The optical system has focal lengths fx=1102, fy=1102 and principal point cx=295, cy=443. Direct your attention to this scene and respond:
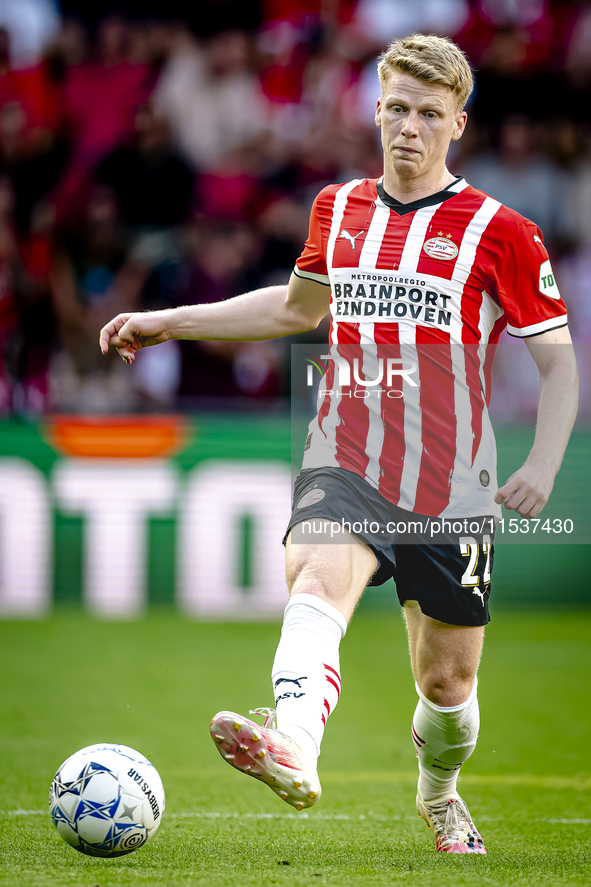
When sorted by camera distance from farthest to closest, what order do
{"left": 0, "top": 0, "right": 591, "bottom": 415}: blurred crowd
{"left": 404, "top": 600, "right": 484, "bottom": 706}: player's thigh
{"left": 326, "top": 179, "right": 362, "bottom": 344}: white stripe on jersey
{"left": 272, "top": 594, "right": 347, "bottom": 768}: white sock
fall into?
{"left": 0, "top": 0, "right": 591, "bottom": 415}: blurred crowd < {"left": 326, "top": 179, "right": 362, "bottom": 344}: white stripe on jersey < {"left": 404, "top": 600, "right": 484, "bottom": 706}: player's thigh < {"left": 272, "top": 594, "right": 347, "bottom": 768}: white sock

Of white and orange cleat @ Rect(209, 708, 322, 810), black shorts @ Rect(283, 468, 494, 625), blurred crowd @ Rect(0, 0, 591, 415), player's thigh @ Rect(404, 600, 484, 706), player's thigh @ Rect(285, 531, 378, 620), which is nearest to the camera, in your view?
white and orange cleat @ Rect(209, 708, 322, 810)

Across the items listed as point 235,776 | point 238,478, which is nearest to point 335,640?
point 235,776

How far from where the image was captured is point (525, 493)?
10.3ft

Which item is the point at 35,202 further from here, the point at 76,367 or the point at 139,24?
the point at 139,24

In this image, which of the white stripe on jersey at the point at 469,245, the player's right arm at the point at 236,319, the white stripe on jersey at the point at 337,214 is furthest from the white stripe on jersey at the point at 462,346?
the player's right arm at the point at 236,319

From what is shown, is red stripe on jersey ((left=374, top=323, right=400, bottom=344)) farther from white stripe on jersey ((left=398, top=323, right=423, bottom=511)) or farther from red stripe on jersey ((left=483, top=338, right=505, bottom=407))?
red stripe on jersey ((left=483, top=338, right=505, bottom=407))

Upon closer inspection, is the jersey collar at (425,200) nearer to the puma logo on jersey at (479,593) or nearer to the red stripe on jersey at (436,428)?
the red stripe on jersey at (436,428)

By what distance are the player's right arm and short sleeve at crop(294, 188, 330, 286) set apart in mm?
26

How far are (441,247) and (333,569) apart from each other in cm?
110

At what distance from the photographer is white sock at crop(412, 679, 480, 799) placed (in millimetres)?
3721

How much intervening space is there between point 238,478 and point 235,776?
436 cm

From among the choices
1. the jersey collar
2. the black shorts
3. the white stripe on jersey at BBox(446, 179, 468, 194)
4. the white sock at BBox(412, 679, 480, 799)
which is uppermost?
the white stripe on jersey at BBox(446, 179, 468, 194)

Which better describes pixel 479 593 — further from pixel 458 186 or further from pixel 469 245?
pixel 458 186

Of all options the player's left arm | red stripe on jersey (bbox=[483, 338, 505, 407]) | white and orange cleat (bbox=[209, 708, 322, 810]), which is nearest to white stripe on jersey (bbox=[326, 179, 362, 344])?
red stripe on jersey (bbox=[483, 338, 505, 407])
